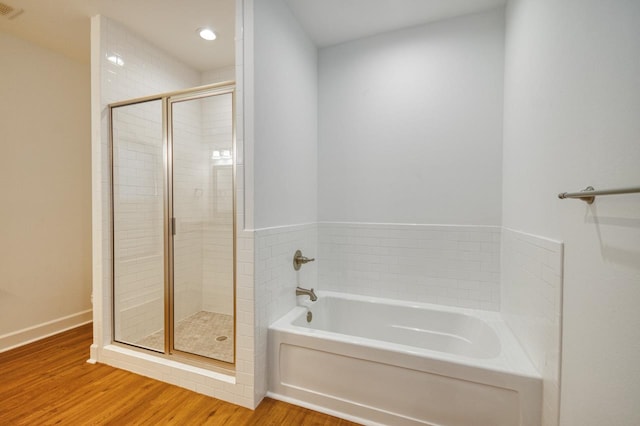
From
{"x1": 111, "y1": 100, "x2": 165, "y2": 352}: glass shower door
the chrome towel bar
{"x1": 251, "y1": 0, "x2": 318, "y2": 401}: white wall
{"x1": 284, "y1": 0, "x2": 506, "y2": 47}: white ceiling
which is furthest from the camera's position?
{"x1": 111, "y1": 100, "x2": 165, "y2": 352}: glass shower door

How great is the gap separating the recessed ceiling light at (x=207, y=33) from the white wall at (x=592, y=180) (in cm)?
232

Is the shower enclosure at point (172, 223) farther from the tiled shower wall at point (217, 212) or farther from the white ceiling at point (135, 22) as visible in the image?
the white ceiling at point (135, 22)

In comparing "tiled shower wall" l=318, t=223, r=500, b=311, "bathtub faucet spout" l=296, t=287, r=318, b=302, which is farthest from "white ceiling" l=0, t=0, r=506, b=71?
"bathtub faucet spout" l=296, t=287, r=318, b=302

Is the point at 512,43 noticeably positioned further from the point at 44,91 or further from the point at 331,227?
the point at 44,91

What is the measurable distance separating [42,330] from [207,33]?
10.2 feet

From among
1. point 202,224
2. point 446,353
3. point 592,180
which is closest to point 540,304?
point 446,353

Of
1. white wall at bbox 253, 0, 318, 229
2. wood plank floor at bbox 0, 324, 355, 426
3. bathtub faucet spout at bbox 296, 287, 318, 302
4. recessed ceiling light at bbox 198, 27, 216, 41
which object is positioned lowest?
wood plank floor at bbox 0, 324, 355, 426

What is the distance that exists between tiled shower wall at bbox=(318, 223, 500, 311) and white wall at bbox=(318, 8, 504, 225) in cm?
11

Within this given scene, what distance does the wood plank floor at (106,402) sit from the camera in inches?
60.8

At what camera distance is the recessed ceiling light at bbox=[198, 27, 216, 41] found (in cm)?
232

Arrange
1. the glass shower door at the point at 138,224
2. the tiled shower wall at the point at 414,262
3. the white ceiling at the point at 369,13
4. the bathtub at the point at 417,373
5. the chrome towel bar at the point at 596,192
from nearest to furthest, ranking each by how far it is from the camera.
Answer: the chrome towel bar at the point at 596,192 < the bathtub at the point at 417,373 < the white ceiling at the point at 369,13 < the tiled shower wall at the point at 414,262 < the glass shower door at the point at 138,224

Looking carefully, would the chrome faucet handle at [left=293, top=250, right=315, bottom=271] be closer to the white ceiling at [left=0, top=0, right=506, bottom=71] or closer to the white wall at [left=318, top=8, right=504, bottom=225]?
the white wall at [left=318, top=8, right=504, bottom=225]

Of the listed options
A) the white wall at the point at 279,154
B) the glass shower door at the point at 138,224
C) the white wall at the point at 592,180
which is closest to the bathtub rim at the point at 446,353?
the white wall at the point at 279,154

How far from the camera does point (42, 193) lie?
2.54m
